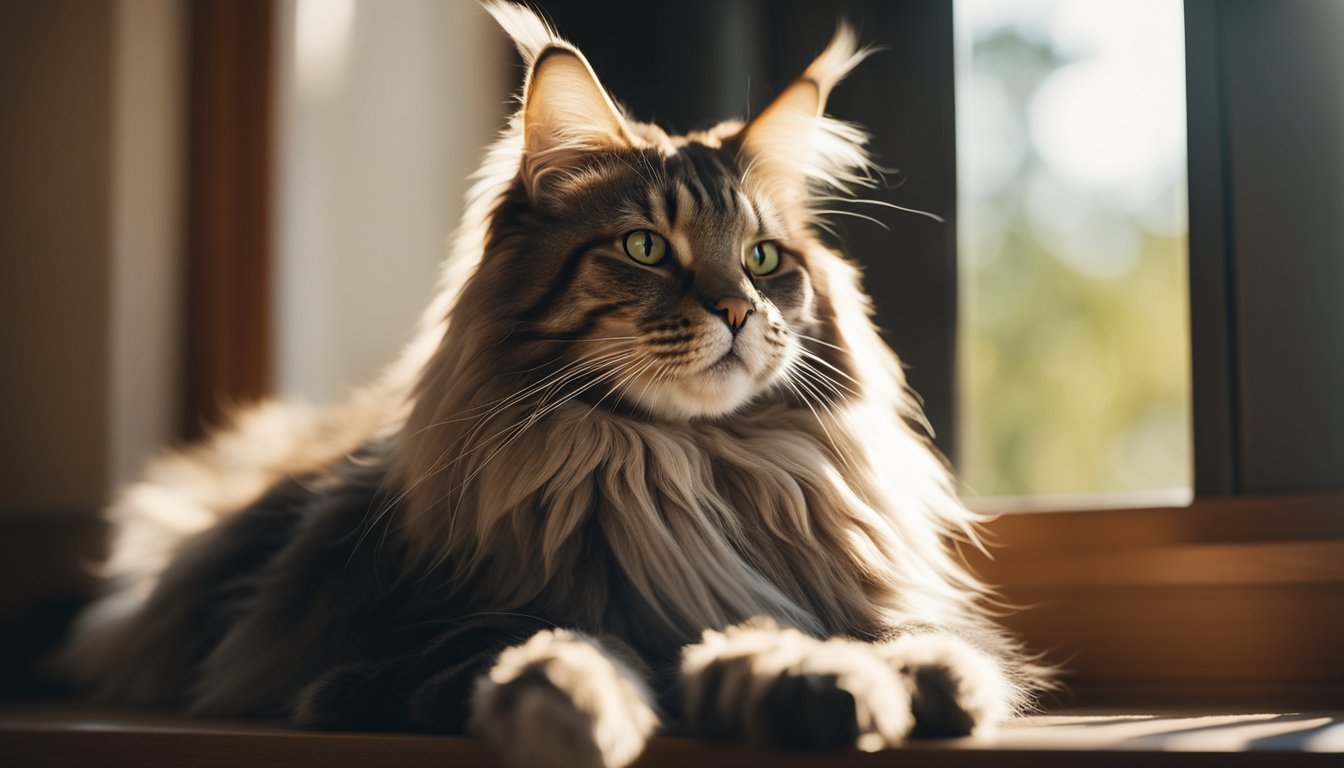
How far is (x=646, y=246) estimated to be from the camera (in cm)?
→ 131

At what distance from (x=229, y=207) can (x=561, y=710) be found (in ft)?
5.94

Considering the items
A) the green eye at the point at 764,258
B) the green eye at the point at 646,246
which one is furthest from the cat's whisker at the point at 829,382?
the green eye at the point at 646,246

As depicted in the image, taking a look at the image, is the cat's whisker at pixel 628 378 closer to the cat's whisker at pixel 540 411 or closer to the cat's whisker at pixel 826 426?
the cat's whisker at pixel 540 411

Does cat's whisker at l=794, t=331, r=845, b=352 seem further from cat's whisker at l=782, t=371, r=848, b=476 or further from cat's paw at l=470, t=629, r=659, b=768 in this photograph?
cat's paw at l=470, t=629, r=659, b=768

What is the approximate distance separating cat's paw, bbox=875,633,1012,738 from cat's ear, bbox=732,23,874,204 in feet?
2.56

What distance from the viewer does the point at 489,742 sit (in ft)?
2.83

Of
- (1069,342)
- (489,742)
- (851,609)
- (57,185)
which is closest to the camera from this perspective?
(489,742)

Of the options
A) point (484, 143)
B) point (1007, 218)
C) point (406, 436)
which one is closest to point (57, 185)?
point (484, 143)

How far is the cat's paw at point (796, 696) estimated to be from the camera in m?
0.80

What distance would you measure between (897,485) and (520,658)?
0.68 metres

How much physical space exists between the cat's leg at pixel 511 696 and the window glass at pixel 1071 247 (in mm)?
1042

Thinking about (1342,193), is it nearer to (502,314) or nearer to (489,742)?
(502,314)

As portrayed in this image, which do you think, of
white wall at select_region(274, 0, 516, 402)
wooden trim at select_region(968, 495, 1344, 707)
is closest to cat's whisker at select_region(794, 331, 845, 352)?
wooden trim at select_region(968, 495, 1344, 707)

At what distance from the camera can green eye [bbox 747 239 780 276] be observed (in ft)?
4.57
